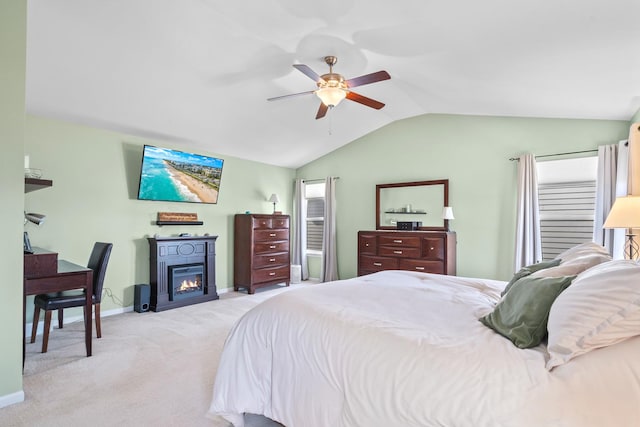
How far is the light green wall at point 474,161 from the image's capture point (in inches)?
172

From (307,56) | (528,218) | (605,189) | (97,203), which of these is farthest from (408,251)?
(97,203)

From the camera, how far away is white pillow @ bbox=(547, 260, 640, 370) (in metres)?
1.15

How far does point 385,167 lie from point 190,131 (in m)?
3.24

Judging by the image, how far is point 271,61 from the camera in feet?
11.1

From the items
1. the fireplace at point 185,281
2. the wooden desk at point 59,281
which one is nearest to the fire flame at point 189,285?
the fireplace at point 185,281

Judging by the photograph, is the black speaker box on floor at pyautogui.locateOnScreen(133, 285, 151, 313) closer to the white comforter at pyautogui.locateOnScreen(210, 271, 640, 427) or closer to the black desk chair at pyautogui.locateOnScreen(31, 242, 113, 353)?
the black desk chair at pyautogui.locateOnScreen(31, 242, 113, 353)

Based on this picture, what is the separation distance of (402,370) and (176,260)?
4.20 m

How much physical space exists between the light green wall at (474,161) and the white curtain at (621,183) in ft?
1.33

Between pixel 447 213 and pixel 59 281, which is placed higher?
pixel 447 213

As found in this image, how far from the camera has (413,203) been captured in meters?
5.57

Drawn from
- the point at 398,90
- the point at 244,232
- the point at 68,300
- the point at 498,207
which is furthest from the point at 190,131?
the point at 498,207

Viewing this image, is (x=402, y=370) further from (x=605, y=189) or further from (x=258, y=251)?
(x=258, y=251)

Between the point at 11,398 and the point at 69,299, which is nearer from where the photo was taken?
the point at 11,398

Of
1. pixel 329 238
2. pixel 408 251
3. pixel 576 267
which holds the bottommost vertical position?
pixel 408 251
